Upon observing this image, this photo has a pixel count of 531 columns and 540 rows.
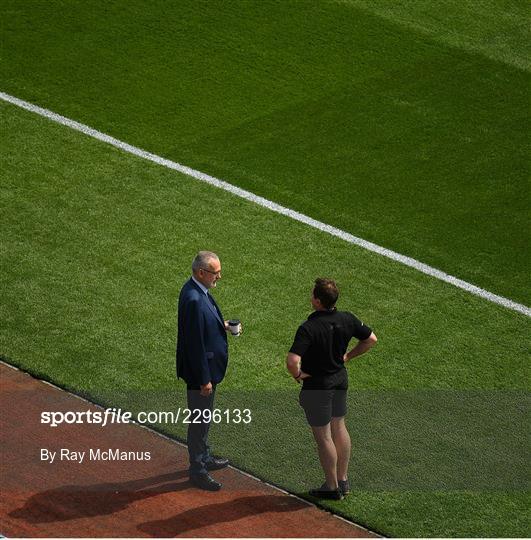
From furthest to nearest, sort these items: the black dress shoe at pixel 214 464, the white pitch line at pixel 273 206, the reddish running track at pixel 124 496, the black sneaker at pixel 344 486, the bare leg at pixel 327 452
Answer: the white pitch line at pixel 273 206 → the black dress shoe at pixel 214 464 → the black sneaker at pixel 344 486 → the bare leg at pixel 327 452 → the reddish running track at pixel 124 496

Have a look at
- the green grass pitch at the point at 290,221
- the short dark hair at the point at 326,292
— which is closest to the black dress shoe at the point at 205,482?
the green grass pitch at the point at 290,221

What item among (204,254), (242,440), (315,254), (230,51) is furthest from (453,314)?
(230,51)

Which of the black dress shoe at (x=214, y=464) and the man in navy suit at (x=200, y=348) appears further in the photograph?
the black dress shoe at (x=214, y=464)

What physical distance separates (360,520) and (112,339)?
323cm

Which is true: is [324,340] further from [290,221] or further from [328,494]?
[290,221]

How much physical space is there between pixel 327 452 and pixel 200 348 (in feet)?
3.96

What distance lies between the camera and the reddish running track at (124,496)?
9.66 metres

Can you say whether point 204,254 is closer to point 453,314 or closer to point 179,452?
point 179,452

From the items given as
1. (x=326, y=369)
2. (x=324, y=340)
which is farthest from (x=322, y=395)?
(x=324, y=340)

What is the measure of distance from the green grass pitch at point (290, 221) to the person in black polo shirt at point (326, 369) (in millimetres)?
406

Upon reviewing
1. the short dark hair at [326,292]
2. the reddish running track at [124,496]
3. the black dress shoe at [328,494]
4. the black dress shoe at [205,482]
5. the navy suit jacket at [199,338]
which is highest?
the short dark hair at [326,292]

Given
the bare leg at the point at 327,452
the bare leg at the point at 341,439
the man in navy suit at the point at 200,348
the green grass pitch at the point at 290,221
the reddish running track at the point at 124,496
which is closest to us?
the reddish running track at the point at 124,496

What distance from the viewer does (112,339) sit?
1211 cm

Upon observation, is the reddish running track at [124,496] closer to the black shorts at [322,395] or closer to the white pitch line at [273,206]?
the black shorts at [322,395]
